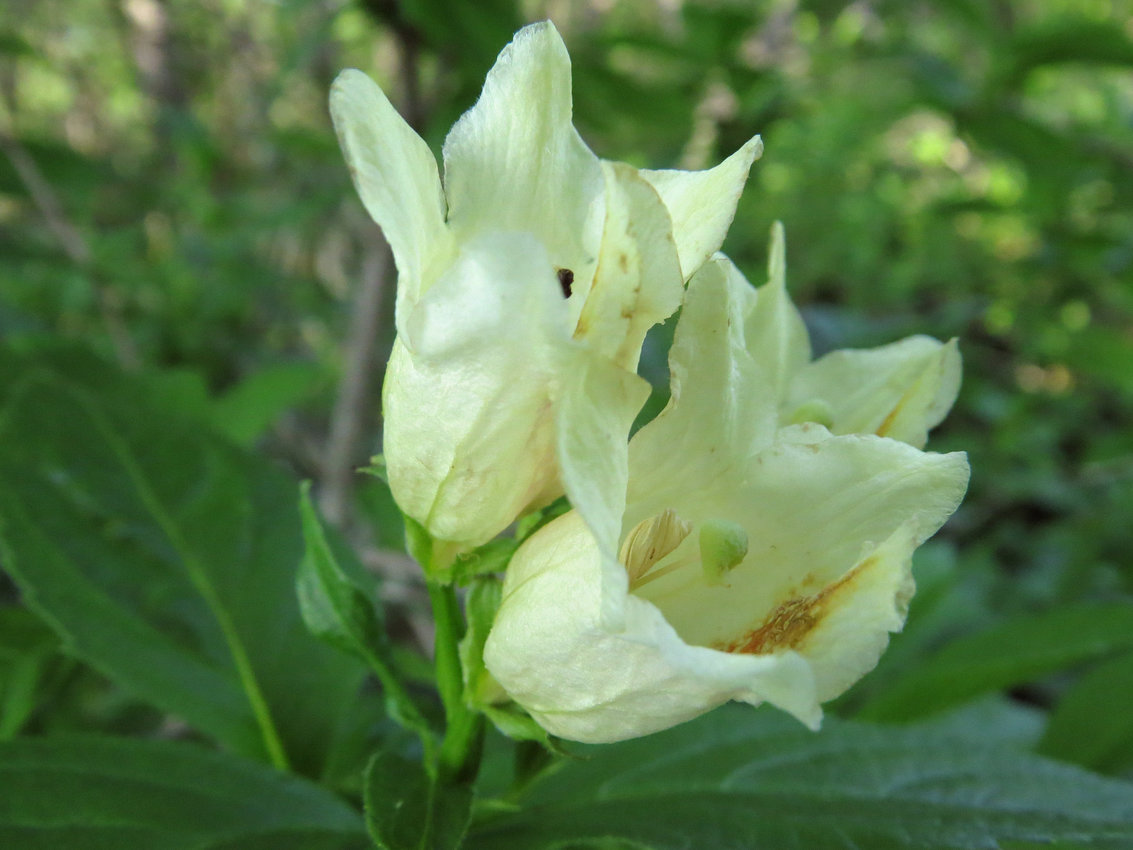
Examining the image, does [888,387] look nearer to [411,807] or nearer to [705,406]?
[705,406]

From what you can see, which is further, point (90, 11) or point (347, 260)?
point (90, 11)

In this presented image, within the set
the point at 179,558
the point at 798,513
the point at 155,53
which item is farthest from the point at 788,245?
the point at 798,513

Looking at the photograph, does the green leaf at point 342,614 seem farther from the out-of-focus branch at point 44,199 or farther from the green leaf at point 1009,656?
the out-of-focus branch at point 44,199

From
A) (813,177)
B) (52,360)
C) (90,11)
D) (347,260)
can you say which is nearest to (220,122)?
(90,11)

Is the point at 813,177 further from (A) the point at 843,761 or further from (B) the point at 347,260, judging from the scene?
(A) the point at 843,761

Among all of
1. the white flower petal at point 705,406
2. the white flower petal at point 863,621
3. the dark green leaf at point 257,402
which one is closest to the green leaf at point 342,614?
the white flower petal at point 705,406

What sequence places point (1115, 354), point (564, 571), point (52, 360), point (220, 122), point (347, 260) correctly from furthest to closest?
point (220, 122), point (347, 260), point (1115, 354), point (52, 360), point (564, 571)
